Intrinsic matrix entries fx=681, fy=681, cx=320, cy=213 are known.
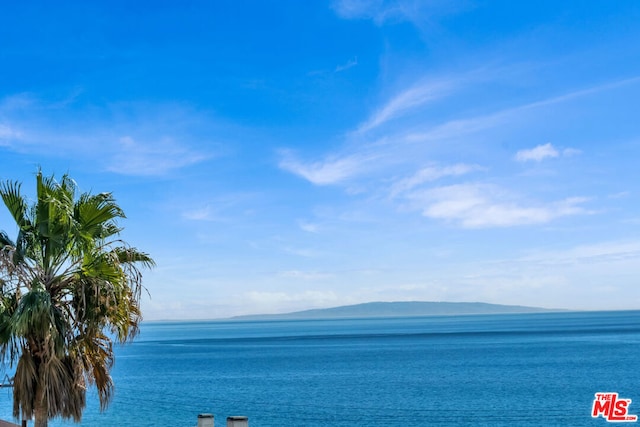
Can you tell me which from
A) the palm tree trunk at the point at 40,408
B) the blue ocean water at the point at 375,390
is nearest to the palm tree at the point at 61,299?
the palm tree trunk at the point at 40,408

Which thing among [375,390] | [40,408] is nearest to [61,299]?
[40,408]

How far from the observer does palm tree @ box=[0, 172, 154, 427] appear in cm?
1033

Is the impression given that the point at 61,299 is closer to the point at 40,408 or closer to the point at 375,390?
the point at 40,408

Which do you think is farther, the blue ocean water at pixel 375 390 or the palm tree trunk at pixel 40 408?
the blue ocean water at pixel 375 390

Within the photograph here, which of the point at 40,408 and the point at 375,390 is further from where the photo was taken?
the point at 375,390

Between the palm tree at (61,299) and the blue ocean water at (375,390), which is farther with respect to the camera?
the blue ocean water at (375,390)

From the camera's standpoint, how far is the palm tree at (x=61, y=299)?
33.9ft

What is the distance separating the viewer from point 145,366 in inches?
3292

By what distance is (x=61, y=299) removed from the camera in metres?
10.8

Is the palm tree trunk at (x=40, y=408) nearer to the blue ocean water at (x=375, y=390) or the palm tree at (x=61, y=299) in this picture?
the palm tree at (x=61, y=299)

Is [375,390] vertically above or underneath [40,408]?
underneath

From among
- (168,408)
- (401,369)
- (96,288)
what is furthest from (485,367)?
(96,288)

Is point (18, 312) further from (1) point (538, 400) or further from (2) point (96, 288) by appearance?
(1) point (538, 400)

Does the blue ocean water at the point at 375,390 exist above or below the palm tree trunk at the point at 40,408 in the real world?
below
